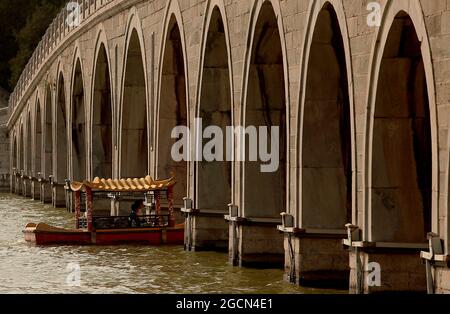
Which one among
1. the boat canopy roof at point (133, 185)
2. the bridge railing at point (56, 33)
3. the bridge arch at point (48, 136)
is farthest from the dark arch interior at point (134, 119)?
the bridge arch at point (48, 136)

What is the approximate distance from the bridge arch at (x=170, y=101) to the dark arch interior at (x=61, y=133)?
65.6 ft

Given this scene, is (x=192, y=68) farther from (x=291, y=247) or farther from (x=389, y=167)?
(x=389, y=167)

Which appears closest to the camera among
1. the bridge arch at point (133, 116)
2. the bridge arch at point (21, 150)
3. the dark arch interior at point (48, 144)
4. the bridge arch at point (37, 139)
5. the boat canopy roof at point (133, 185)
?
the boat canopy roof at point (133, 185)

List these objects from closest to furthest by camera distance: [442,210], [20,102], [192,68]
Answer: [442,210] → [192,68] → [20,102]

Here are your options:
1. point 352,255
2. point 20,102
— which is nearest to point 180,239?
point 352,255

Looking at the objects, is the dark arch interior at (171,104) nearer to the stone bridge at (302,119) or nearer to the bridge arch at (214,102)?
the stone bridge at (302,119)

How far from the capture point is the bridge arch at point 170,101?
3553 cm

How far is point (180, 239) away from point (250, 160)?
7.11m

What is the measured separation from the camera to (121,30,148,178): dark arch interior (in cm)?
4028

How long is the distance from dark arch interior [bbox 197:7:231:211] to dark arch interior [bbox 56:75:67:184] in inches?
970

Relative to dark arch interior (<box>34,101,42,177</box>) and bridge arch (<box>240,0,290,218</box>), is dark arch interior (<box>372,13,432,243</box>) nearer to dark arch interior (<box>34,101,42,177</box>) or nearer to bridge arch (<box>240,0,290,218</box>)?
bridge arch (<box>240,0,290,218</box>)

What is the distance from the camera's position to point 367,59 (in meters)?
21.1

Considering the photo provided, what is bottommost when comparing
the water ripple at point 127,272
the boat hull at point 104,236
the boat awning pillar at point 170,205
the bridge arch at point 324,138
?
the water ripple at point 127,272
